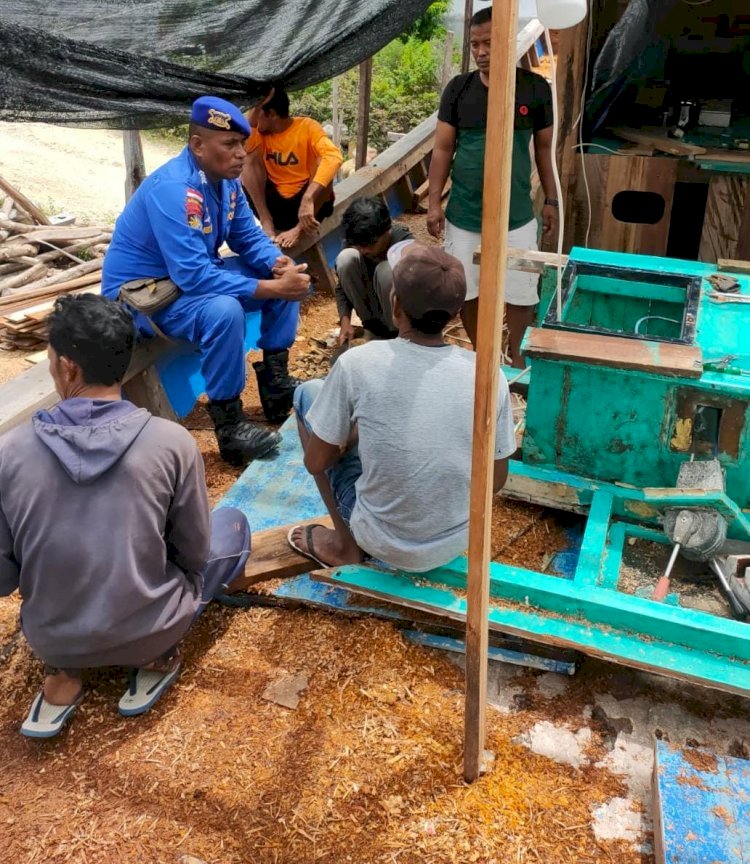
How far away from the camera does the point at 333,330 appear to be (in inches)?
213

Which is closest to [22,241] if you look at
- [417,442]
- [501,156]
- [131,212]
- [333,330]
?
[333,330]

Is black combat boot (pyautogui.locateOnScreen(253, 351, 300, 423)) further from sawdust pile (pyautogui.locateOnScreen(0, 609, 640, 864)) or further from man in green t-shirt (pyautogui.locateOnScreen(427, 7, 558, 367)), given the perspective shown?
sawdust pile (pyautogui.locateOnScreen(0, 609, 640, 864))

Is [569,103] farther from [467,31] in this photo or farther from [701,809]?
[701,809]

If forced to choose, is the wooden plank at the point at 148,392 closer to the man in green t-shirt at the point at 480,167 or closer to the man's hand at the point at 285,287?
the man's hand at the point at 285,287

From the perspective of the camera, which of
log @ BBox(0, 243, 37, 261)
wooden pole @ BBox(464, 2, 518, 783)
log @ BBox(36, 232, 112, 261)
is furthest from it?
log @ BBox(36, 232, 112, 261)

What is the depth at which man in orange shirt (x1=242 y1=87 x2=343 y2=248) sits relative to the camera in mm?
5148

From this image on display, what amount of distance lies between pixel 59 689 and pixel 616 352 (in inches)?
85.9

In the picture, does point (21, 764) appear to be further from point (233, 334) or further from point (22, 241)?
point (22, 241)

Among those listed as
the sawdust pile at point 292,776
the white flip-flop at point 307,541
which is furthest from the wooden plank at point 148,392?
the sawdust pile at point 292,776

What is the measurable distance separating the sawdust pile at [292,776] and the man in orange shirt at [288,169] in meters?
3.40

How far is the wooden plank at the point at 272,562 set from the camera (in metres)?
2.85

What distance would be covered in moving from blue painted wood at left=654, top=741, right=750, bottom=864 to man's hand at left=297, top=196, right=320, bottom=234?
4001 mm

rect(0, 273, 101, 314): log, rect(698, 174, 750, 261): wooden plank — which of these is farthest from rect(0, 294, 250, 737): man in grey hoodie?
rect(698, 174, 750, 261): wooden plank

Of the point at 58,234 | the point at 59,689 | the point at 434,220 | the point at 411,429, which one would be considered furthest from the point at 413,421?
the point at 58,234
